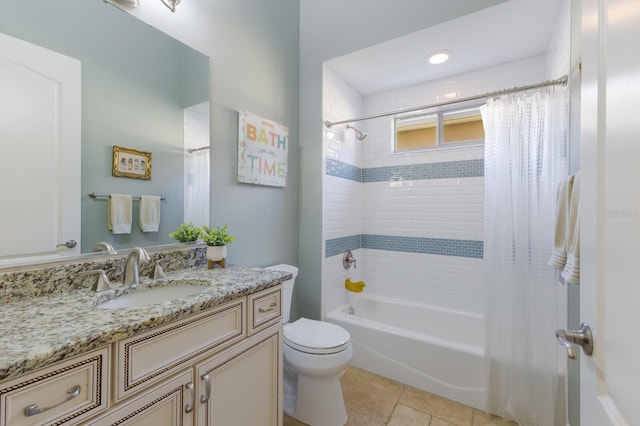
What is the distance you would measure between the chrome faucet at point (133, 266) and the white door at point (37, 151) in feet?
0.64

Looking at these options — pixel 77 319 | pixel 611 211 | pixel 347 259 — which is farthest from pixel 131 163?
pixel 347 259

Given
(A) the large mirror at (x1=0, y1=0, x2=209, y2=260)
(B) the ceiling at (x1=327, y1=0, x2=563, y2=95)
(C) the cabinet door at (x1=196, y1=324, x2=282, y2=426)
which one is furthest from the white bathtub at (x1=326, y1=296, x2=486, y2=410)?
(B) the ceiling at (x1=327, y1=0, x2=563, y2=95)

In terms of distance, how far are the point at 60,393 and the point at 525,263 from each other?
6.83ft

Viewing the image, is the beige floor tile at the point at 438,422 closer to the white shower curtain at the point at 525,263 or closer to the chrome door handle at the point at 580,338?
Result: the white shower curtain at the point at 525,263

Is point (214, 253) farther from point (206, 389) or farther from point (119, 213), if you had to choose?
point (206, 389)

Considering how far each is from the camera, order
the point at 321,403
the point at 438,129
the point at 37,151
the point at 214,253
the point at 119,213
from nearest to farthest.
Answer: the point at 37,151, the point at 119,213, the point at 214,253, the point at 321,403, the point at 438,129

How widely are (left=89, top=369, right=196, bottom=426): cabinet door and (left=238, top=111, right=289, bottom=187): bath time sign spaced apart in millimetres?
1191

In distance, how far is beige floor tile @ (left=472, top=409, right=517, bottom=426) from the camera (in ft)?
5.41

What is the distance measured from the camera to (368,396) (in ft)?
6.20

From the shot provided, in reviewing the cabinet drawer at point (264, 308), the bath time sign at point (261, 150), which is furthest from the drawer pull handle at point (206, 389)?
the bath time sign at point (261, 150)

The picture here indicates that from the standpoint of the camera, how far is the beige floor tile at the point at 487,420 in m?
1.65

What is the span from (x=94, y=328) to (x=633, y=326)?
1124 mm

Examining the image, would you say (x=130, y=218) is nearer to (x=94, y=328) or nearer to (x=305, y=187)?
(x=94, y=328)

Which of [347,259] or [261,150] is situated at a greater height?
[261,150]
